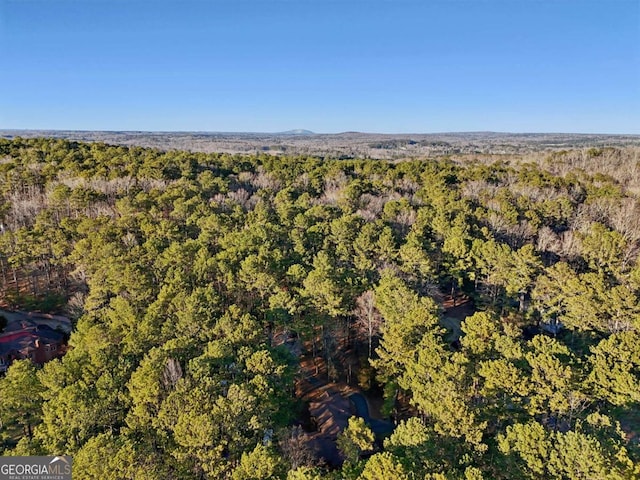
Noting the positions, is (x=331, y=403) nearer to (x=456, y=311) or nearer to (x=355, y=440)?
(x=355, y=440)

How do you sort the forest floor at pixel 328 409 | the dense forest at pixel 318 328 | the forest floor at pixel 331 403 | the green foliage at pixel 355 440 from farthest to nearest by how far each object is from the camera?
the forest floor at pixel 331 403 → the forest floor at pixel 328 409 → the green foliage at pixel 355 440 → the dense forest at pixel 318 328

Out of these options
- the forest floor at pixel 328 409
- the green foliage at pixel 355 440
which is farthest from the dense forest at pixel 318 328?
the forest floor at pixel 328 409

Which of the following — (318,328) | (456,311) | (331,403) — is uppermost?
(318,328)

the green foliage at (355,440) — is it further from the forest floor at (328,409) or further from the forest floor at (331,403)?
the forest floor at (328,409)

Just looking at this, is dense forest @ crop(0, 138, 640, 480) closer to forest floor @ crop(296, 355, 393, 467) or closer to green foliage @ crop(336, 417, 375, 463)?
green foliage @ crop(336, 417, 375, 463)

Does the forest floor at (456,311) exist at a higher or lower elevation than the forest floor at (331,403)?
higher

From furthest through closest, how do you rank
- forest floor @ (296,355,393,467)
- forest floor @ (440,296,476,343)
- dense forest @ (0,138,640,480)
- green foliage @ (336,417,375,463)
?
forest floor @ (440,296,476,343), forest floor @ (296,355,393,467), green foliage @ (336,417,375,463), dense forest @ (0,138,640,480)

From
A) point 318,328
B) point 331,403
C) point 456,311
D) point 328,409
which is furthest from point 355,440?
point 456,311

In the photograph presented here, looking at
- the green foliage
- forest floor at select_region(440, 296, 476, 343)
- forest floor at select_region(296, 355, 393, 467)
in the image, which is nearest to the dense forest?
the green foliage

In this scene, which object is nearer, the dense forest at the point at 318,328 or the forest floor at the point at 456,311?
the dense forest at the point at 318,328
